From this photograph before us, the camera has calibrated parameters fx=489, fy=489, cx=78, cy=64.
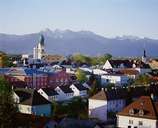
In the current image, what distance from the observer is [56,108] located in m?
46.3

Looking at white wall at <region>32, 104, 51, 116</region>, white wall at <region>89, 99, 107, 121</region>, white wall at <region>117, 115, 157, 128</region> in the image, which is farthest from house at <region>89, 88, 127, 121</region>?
white wall at <region>117, 115, 157, 128</region>

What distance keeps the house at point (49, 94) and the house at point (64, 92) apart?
38.4 inches

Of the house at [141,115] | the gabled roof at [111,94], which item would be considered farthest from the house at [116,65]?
the house at [141,115]

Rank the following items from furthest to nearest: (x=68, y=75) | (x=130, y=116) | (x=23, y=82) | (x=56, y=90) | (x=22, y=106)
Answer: (x=68, y=75) → (x=23, y=82) → (x=56, y=90) → (x=22, y=106) → (x=130, y=116)

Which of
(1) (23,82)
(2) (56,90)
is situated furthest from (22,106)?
(1) (23,82)

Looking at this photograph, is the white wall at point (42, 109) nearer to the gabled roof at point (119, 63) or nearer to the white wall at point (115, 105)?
the white wall at point (115, 105)

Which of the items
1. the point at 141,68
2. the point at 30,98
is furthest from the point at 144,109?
the point at 141,68

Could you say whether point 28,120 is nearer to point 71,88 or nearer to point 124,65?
point 71,88

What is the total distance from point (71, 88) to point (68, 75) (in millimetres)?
17404

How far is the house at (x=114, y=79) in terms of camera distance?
74.9 meters

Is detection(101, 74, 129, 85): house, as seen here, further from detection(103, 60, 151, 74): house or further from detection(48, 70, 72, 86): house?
detection(103, 60, 151, 74): house

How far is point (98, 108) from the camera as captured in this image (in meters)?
46.2

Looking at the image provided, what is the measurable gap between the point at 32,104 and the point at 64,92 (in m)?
16.2

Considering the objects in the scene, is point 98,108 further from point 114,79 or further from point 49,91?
point 114,79
